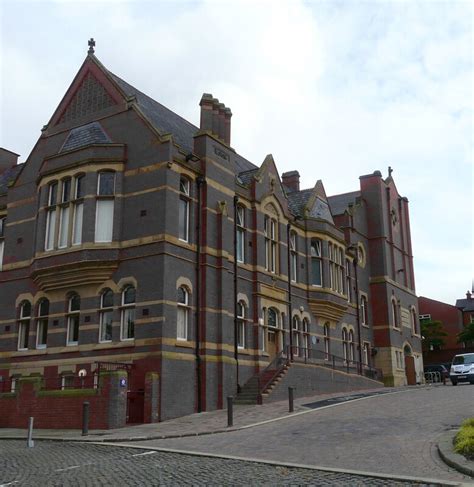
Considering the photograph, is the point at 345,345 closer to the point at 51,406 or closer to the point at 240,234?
the point at 240,234

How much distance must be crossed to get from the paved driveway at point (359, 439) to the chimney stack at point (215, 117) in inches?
515

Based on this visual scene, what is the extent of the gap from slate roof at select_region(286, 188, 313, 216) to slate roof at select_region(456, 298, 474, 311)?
1634 inches

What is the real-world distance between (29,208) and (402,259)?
29100mm

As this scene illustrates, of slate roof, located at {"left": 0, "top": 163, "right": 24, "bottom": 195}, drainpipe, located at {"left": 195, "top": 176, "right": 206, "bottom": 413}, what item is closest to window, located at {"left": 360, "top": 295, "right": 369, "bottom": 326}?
drainpipe, located at {"left": 195, "top": 176, "right": 206, "bottom": 413}

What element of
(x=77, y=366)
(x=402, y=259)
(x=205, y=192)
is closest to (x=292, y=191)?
(x=402, y=259)

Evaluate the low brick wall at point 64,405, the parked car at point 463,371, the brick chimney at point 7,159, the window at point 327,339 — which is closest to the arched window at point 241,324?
→ the low brick wall at point 64,405

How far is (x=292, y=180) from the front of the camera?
42156 mm

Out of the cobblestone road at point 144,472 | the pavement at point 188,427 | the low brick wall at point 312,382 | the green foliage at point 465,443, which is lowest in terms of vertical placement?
the cobblestone road at point 144,472

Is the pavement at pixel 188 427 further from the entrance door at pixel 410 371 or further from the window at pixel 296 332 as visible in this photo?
the entrance door at pixel 410 371

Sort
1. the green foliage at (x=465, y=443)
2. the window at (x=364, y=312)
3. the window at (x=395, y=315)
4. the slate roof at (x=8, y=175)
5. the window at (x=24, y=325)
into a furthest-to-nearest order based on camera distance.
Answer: the window at (x=395, y=315) < the window at (x=364, y=312) < the slate roof at (x=8, y=175) < the window at (x=24, y=325) < the green foliage at (x=465, y=443)

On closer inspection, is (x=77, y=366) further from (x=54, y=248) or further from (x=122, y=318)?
(x=54, y=248)

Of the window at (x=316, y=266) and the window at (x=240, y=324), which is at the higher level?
the window at (x=316, y=266)

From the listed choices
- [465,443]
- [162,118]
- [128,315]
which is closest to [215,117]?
[162,118]

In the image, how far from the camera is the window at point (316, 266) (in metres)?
35.4
